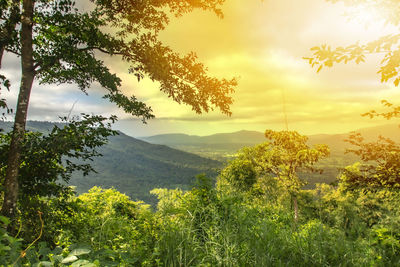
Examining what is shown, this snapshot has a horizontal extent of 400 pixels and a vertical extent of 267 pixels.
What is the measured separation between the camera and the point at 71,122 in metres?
4.73

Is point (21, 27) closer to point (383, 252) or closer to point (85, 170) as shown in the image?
point (85, 170)

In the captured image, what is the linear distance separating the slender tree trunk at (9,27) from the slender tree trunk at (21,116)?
0.67ft

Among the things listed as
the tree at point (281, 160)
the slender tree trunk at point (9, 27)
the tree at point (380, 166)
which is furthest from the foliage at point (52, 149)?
the tree at point (281, 160)

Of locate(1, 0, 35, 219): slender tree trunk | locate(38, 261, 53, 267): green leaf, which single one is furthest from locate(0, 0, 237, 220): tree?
locate(38, 261, 53, 267): green leaf

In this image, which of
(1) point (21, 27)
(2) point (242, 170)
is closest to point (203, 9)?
(1) point (21, 27)

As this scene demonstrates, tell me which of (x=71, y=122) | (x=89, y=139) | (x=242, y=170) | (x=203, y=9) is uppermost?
(x=203, y=9)

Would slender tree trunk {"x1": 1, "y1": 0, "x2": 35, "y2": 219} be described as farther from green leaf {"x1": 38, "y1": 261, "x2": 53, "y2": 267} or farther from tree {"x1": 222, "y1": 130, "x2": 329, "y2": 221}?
tree {"x1": 222, "y1": 130, "x2": 329, "y2": 221}

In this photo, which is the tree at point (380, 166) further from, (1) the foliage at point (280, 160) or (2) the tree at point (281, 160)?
(1) the foliage at point (280, 160)

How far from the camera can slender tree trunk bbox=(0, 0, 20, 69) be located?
484 centimetres

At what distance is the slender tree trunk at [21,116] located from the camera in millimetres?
4289

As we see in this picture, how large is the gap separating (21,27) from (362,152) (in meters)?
9.02

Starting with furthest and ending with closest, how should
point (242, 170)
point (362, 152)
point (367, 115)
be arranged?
point (242, 170)
point (362, 152)
point (367, 115)

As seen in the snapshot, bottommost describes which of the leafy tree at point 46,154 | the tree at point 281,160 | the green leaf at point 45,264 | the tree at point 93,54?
the tree at point 281,160

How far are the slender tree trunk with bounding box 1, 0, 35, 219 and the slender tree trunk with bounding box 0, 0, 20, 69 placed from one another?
0.20 meters
